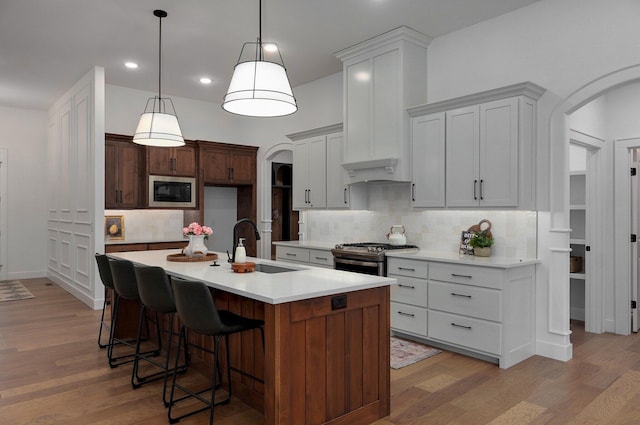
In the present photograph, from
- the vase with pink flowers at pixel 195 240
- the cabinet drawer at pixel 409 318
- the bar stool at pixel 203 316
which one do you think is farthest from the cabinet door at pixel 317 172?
the bar stool at pixel 203 316

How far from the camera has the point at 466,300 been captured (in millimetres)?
3914

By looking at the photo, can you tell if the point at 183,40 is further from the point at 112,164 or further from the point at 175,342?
the point at 175,342

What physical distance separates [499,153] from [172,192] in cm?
489

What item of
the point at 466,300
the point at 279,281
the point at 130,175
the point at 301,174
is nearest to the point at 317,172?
the point at 301,174

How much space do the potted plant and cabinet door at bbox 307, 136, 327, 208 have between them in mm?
2048

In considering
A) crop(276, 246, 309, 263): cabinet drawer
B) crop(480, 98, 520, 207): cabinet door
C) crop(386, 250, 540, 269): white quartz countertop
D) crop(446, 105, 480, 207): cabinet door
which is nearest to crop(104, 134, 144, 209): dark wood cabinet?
crop(276, 246, 309, 263): cabinet drawer

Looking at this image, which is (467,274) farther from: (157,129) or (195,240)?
(157,129)

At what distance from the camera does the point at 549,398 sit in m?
3.14

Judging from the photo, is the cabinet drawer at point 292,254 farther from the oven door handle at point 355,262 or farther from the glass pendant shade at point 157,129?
the glass pendant shade at point 157,129

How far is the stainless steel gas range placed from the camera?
4562mm

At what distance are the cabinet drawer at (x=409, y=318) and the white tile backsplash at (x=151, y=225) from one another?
422 cm

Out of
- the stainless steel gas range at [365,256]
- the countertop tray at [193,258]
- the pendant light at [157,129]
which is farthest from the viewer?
the stainless steel gas range at [365,256]

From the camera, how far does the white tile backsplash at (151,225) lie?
23.0 ft

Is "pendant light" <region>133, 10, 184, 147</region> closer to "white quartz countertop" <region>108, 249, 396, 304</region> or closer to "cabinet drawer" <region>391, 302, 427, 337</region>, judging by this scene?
"white quartz countertop" <region>108, 249, 396, 304</region>
